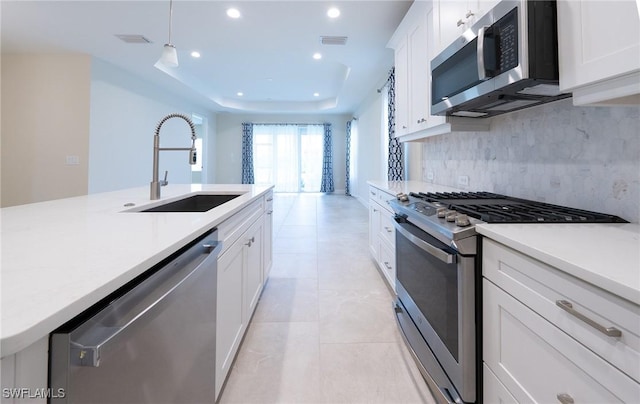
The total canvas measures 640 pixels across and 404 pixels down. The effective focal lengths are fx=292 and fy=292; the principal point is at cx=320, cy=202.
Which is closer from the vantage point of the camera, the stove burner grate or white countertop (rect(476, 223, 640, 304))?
white countertop (rect(476, 223, 640, 304))

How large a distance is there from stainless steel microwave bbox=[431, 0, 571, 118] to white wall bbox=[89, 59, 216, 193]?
4.94m

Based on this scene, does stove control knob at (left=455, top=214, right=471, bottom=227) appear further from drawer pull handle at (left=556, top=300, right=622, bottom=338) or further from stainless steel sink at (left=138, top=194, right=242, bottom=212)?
stainless steel sink at (left=138, top=194, right=242, bottom=212)

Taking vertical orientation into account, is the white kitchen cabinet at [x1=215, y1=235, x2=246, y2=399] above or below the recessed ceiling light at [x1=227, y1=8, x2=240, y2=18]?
below

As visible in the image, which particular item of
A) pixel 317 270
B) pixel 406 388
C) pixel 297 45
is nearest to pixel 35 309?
pixel 406 388

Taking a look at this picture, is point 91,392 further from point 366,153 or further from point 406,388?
point 366,153

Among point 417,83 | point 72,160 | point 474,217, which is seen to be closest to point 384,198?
point 417,83

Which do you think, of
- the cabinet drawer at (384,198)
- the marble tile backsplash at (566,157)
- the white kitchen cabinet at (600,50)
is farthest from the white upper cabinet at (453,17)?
the cabinet drawer at (384,198)

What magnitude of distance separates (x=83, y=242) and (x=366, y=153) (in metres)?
6.57

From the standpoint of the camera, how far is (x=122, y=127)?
16.2ft

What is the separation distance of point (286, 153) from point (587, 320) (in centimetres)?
923

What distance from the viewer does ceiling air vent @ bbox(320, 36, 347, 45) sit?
3695 millimetres

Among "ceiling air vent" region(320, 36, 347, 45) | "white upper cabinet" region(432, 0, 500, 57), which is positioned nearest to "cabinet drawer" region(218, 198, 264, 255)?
"white upper cabinet" region(432, 0, 500, 57)

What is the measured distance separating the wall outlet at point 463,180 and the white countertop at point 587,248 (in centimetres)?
127

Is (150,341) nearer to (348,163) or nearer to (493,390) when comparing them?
(493,390)
